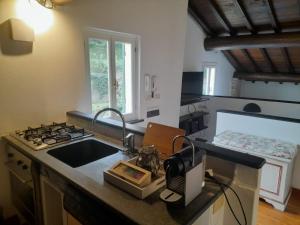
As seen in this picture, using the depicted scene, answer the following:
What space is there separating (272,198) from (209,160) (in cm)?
207

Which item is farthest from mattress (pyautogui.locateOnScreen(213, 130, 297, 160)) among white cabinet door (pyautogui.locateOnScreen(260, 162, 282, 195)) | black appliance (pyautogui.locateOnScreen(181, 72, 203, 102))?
black appliance (pyautogui.locateOnScreen(181, 72, 203, 102))

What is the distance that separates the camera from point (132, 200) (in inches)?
35.4

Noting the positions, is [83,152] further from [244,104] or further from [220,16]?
[220,16]

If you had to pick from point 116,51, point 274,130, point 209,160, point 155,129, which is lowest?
point 274,130

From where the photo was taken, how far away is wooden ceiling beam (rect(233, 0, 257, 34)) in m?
4.20

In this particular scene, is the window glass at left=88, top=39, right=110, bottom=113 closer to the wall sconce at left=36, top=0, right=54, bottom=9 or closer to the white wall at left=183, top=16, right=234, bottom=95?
the wall sconce at left=36, top=0, right=54, bottom=9

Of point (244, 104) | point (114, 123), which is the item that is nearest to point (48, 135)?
point (114, 123)

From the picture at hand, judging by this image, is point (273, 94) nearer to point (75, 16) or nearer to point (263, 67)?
point (263, 67)

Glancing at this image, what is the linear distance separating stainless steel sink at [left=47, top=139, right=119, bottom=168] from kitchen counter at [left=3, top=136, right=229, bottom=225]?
311 mm

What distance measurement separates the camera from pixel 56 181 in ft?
4.17

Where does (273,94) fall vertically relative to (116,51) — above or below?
below

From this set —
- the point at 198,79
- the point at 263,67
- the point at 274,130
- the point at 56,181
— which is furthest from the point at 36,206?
the point at 263,67

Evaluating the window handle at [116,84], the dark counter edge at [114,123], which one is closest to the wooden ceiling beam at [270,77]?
the window handle at [116,84]

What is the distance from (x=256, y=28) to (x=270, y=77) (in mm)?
2341
